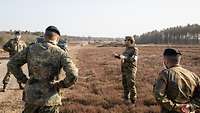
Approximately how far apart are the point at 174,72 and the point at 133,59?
6.29m

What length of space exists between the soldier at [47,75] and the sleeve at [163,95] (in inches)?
48.0

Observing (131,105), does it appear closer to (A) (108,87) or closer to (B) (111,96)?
(B) (111,96)

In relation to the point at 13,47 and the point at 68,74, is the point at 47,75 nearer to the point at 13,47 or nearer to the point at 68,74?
the point at 68,74

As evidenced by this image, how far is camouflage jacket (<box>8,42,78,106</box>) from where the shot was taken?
20.0ft

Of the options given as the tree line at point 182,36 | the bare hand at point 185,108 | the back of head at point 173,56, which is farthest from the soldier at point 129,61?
the tree line at point 182,36

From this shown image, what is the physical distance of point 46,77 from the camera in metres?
6.14

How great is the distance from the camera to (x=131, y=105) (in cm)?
1209

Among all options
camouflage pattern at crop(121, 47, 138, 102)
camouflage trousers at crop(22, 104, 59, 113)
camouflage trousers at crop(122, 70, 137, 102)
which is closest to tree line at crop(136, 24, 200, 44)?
camouflage trousers at crop(122, 70, 137, 102)

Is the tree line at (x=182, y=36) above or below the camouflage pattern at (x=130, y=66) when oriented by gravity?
below

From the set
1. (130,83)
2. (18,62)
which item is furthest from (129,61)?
(18,62)

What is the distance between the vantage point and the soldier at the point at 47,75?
6117mm

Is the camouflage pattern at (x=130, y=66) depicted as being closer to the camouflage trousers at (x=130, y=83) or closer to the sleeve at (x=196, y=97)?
the camouflage trousers at (x=130, y=83)

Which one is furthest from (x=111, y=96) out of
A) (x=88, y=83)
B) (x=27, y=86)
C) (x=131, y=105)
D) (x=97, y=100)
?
(x=27, y=86)

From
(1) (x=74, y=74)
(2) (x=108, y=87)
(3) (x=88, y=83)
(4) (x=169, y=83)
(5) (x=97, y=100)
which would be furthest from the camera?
(3) (x=88, y=83)
